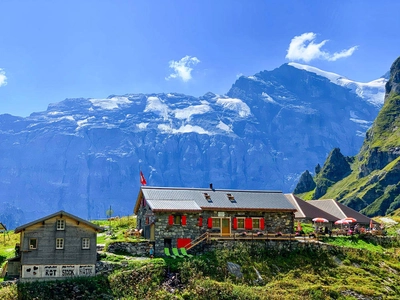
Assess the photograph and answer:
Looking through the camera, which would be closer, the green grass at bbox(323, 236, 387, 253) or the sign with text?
the sign with text

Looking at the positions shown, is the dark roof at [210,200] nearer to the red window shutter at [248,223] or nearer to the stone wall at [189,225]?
the stone wall at [189,225]

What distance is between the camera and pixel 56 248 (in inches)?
1777

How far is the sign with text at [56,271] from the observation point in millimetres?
44000

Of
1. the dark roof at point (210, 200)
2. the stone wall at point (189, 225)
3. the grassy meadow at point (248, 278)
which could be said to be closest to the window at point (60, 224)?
the grassy meadow at point (248, 278)

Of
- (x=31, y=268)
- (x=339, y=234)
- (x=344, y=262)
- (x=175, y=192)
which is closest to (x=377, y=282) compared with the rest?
(x=344, y=262)

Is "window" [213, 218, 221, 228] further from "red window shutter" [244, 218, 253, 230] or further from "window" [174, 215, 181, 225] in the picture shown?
"window" [174, 215, 181, 225]

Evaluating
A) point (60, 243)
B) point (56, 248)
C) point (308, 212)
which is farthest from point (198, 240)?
point (308, 212)

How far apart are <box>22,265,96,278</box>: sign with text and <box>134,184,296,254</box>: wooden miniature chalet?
27.6 ft

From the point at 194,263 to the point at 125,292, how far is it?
7.53m

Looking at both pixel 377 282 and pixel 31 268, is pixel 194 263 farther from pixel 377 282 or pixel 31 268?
pixel 377 282

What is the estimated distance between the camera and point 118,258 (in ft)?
157

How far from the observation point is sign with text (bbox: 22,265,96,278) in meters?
44.0

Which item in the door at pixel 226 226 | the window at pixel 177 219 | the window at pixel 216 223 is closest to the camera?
the window at pixel 177 219

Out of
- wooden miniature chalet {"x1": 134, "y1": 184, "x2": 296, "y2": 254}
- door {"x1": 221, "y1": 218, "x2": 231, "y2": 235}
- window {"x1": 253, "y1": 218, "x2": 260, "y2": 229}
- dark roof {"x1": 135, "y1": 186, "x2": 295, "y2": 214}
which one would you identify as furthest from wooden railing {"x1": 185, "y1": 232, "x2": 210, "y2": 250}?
window {"x1": 253, "y1": 218, "x2": 260, "y2": 229}
